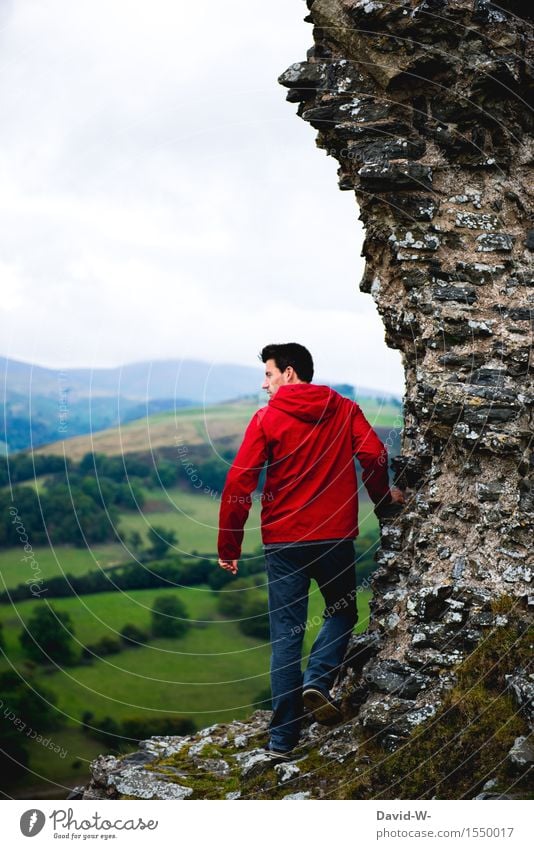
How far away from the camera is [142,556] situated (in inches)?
1323

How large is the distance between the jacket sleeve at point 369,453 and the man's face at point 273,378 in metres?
0.66

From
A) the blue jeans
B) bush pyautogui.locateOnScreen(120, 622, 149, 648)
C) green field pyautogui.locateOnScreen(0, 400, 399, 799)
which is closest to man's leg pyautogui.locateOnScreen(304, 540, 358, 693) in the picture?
the blue jeans

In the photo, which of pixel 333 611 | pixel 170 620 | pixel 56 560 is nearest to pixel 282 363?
pixel 333 611

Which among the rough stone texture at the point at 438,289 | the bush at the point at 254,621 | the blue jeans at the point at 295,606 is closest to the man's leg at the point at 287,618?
the blue jeans at the point at 295,606

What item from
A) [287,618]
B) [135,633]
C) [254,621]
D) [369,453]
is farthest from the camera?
[254,621]

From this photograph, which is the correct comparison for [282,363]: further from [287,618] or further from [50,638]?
[50,638]

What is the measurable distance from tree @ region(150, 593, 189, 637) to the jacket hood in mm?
17275

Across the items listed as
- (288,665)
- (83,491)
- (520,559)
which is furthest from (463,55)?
(83,491)

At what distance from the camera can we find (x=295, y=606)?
7.71 m

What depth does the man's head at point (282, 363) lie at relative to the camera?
8172 millimetres

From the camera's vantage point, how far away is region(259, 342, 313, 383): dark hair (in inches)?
322

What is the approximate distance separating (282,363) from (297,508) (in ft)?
4.30

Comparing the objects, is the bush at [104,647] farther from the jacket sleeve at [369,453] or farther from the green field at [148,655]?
the jacket sleeve at [369,453]

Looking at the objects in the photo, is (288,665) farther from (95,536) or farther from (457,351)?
(95,536)
